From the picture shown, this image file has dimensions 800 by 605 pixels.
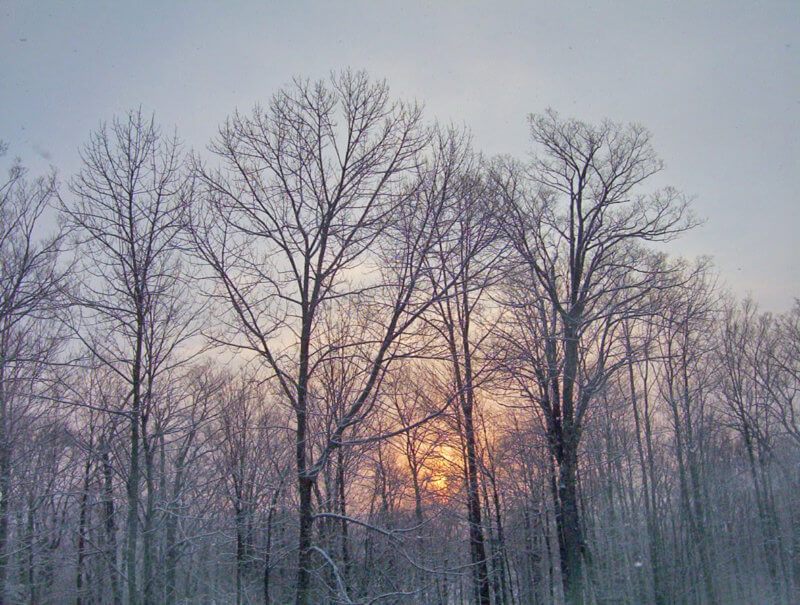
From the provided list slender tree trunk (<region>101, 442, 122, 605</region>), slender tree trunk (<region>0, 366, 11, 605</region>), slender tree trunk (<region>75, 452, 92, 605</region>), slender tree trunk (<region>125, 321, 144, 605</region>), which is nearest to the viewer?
slender tree trunk (<region>125, 321, 144, 605</region>)

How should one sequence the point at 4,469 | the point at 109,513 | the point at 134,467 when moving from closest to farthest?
1. the point at 134,467
2. the point at 109,513
3. the point at 4,469

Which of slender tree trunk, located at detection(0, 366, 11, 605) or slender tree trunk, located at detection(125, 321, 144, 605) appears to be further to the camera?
slender tree trunk, located at detection(0, 366, 11, 605)

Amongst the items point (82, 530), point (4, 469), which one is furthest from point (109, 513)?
point (4, 469)

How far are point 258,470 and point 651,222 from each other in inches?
426

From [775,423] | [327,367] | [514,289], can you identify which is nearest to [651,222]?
[514,289]

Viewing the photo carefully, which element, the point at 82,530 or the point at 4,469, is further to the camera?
the point at 82,530

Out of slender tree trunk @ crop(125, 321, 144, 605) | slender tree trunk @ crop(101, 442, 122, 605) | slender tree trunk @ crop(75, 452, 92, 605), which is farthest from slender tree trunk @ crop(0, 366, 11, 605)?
slender tree trunk @ crop(125, 321, 144, 605)

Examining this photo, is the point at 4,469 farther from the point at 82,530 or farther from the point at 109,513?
the point at 109,513

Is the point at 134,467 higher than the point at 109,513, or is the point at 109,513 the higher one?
the point at 134,467

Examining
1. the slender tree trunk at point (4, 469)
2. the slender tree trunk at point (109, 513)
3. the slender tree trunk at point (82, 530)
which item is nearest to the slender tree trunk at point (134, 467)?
the slender tree trunk at point (109, 513)

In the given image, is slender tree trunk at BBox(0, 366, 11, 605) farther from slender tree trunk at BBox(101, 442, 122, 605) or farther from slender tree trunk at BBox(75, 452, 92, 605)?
slender tree trunk at BBox(101, 442, 122, 605)

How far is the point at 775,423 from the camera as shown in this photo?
28.5 metres

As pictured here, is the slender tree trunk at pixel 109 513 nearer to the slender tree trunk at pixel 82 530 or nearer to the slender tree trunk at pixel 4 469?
the slender tree trunk at pixel 82 530

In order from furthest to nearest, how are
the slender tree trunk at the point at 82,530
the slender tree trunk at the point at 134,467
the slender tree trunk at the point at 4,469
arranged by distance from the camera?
the slender tree trunk at the point at 4,469, the slender tree trunk at the point at 82,530, the slender tree trunk at the point at 134,467
